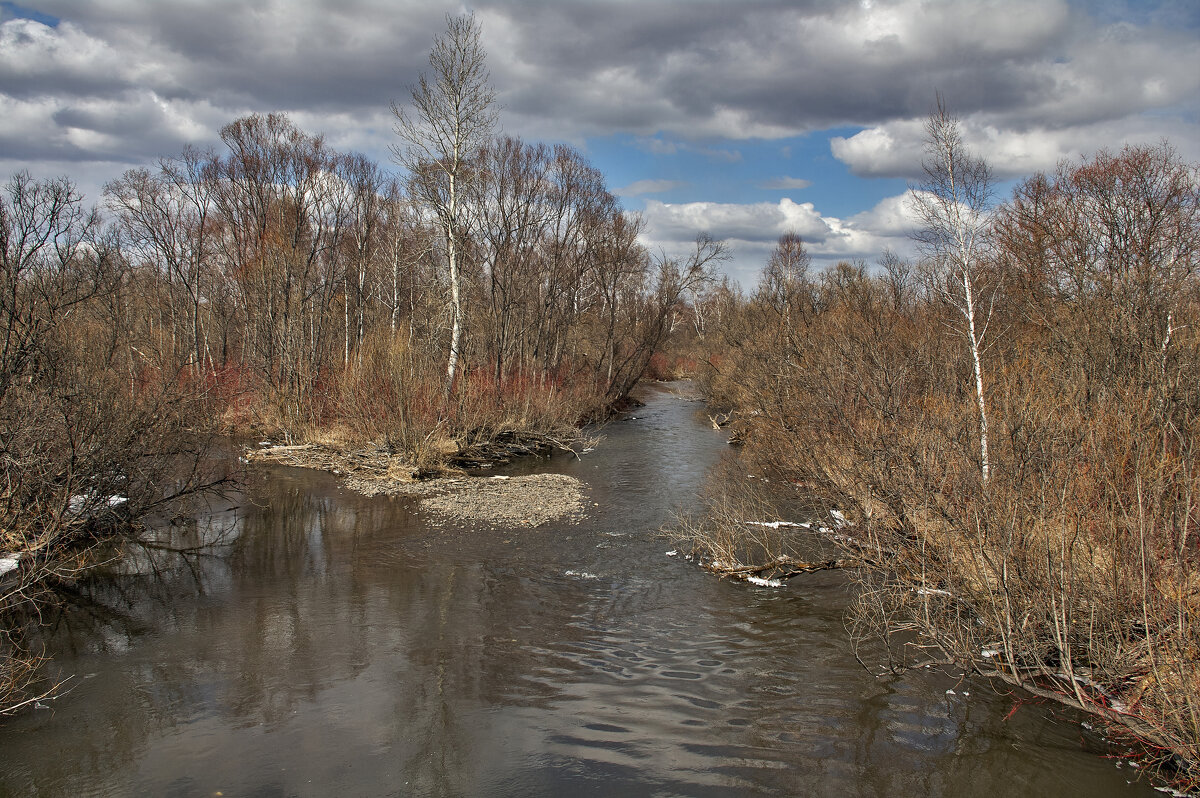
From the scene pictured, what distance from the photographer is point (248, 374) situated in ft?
93.6

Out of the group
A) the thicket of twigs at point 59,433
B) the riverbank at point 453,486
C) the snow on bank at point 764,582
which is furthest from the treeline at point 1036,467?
the thicket of twigs at point 59,433

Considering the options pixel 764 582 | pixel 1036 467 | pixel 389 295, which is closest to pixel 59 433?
pixel 764 582

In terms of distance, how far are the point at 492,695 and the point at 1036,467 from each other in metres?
6.26

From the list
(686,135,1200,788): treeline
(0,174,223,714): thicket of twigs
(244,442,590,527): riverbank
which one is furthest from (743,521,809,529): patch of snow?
(0,174,223,714): thicket of twigs

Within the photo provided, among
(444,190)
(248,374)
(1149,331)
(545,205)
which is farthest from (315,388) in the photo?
(1149,331)

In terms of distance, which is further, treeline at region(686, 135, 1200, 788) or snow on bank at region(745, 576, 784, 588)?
snow on bank at region(745, 576, 784, 588)

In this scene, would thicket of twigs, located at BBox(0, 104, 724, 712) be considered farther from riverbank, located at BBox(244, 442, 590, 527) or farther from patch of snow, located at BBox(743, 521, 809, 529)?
patch of snow, located at BBox(743, 521, 809, 529)

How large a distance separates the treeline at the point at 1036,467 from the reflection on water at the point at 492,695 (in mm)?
759

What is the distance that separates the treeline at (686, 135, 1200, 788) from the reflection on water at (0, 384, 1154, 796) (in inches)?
29.9

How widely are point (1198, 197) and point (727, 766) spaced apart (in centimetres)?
2155

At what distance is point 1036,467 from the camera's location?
7387 mm

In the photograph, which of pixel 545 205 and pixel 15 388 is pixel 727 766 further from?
pixel 545 205

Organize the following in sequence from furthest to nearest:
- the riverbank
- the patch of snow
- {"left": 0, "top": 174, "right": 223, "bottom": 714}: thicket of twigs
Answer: the riverbank → the patch of snow → {"left": 0, "top": 174, "right": 223, "bottom": 714}: thicket of twigs

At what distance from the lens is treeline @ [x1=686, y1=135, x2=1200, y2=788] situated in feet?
19.5
